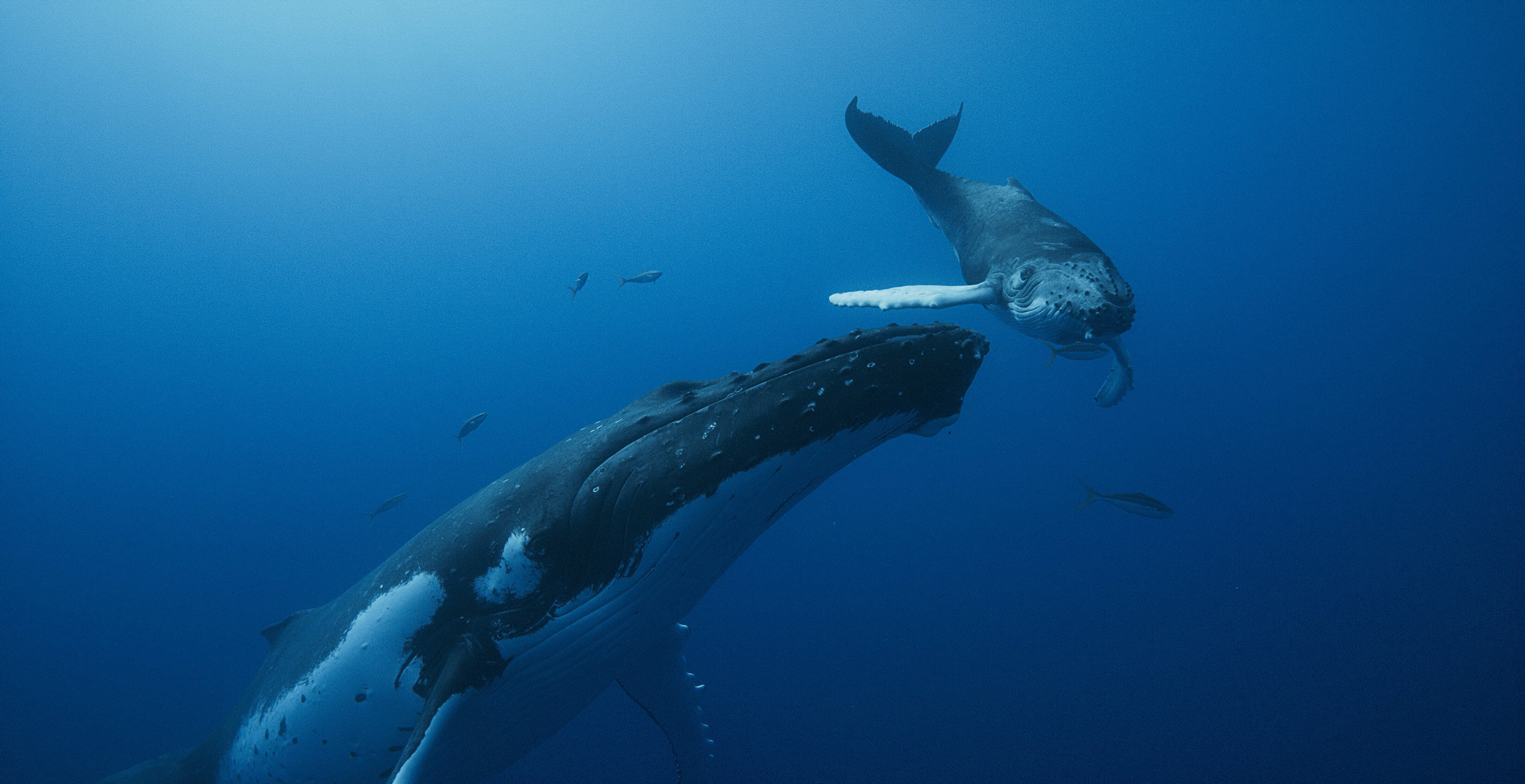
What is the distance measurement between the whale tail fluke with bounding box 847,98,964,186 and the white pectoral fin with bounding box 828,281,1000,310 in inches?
105

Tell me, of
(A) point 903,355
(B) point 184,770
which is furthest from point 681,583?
(B) point 184,770

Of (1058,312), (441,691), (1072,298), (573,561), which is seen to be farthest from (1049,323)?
(441,691)

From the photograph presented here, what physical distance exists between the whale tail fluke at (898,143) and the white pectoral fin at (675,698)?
6765 millimetres

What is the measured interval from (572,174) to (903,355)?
36438 millimetres

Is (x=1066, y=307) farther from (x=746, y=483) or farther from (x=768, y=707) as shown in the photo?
(x=768, y=707)

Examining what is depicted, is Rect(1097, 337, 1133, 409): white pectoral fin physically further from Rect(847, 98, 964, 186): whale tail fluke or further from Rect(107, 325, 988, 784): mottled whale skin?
Rect(107, 325, 988, 784): mottled whale skin

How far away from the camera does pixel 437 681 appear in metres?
2.17

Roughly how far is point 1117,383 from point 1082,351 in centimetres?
106

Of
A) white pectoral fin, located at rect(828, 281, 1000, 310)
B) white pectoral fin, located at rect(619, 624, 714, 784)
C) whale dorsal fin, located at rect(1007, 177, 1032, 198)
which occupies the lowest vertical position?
white pectoral fin, located at rect(619, 624, 714, 784)

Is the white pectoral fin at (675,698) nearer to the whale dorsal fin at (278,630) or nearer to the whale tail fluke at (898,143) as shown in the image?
the whale dorsal fin at (278,630)

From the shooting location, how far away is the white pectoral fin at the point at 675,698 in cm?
363

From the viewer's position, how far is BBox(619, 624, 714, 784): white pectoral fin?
3.63 m

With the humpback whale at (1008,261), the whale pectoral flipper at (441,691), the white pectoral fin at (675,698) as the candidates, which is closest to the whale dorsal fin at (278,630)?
the white pectoral fin at (675,698)

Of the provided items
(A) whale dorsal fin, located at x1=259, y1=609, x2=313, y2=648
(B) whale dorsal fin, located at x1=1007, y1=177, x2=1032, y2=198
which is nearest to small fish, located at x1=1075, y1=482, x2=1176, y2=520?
(B) whale dorsal fin, located at x1=1007, y1=177, x2=1032, y2=198
